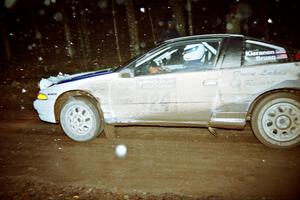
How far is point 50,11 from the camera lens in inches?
1187

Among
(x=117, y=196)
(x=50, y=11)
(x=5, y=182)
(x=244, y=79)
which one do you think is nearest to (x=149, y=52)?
(x=244, y=79)

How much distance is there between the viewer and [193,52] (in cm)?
513

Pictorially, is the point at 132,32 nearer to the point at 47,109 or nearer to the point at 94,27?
the point at 47,109

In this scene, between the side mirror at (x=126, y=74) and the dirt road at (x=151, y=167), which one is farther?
the side mirror at (x=126, y=74)

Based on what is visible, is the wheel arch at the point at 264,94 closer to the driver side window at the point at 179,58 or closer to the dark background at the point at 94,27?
the driver side window at the point at 179,58

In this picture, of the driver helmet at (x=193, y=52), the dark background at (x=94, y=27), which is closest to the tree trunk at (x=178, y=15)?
the dark background at (x=94, y=27)

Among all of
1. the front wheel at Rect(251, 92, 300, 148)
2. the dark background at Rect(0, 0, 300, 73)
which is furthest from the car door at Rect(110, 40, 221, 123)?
the dark background at Rect(0, 0, 300, 73)

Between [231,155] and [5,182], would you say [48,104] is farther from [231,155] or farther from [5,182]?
[231,155]

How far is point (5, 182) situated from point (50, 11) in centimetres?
2886

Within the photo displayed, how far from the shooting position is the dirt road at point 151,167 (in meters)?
3.78

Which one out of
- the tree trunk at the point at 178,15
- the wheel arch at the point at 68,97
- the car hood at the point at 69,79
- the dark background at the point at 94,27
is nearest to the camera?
Result: the wheel arch at the point at 68,97

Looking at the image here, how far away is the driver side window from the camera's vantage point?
4.96m

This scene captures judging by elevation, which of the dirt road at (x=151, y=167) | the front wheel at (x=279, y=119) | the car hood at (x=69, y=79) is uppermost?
the car hood at (x=69, y=79)

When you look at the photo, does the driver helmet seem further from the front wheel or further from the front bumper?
the front bumper
